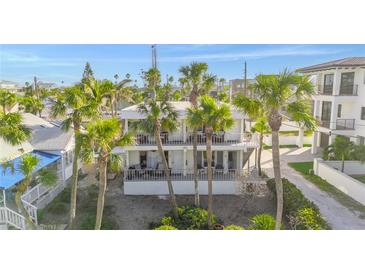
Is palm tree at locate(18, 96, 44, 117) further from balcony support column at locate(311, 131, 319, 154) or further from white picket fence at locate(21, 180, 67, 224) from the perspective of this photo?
balcony support column at locate(311, 131, 319, 154)

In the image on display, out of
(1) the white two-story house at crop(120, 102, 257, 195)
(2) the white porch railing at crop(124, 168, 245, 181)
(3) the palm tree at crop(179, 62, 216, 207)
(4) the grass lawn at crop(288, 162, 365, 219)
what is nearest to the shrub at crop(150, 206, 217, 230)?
(3) the palm tree at crop(179, 62, 216, 207)

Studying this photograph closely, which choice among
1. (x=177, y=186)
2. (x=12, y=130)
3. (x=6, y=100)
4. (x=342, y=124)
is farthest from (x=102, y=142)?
(x=342, y=124)

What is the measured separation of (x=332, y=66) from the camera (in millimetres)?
Answer: 21797

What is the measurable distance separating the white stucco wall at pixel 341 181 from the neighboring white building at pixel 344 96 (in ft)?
16.6

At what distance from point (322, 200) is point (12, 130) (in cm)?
1670

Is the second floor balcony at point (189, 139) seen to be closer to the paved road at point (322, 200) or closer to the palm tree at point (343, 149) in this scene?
the paved road at point (322, 200)

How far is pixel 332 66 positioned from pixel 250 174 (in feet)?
39.6

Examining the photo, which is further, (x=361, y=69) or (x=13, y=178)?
(x=361, y=69)

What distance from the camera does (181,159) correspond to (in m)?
19.4

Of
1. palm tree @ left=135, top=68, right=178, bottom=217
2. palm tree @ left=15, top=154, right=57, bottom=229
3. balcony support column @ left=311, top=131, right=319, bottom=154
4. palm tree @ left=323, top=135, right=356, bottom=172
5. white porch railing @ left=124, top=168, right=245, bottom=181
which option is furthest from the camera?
balcony support column @ left=311, top=131, right=319, bottom=154

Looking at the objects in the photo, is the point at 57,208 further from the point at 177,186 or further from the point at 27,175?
A: the point at 177,186

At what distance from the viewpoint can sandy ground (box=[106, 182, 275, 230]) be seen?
14.1 metres

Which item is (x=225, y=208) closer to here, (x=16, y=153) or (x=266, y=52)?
(x=266, y=52)
